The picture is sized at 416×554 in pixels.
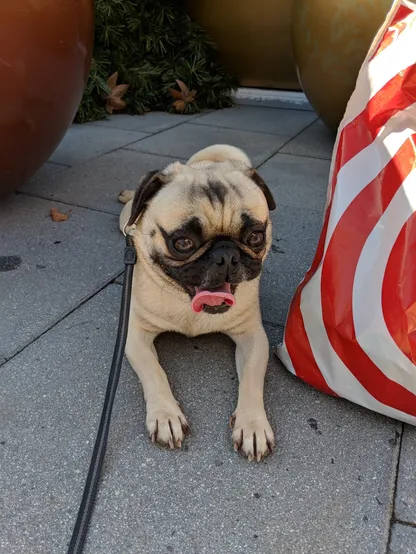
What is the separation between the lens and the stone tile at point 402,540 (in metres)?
1.53

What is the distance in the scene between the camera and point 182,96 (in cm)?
643

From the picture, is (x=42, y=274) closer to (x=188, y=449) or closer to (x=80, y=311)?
(x=80, y=311)

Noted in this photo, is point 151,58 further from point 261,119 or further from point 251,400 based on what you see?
point 251,400

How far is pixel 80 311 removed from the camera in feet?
8.65

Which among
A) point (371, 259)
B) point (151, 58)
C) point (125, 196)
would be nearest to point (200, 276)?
point (371, 259)

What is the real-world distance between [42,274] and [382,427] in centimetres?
197

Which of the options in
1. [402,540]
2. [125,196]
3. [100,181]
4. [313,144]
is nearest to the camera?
[402,540]

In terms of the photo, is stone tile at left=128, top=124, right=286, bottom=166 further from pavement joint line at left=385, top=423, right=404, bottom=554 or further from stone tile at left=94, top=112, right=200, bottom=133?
pavement joint line at left=385, top=423, right=404, bottom=554

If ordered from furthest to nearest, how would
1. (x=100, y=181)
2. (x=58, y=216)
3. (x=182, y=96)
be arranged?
1. (x=182, y=96)
2. (x=100, y=181)
3. (x=58, y=216)

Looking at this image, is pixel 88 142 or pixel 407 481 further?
pixel 88 142

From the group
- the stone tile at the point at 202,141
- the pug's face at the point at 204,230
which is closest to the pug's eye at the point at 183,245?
the pug's face at the point at 204,230

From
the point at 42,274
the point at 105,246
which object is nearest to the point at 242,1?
the point at 105,246

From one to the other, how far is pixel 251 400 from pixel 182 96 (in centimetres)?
525

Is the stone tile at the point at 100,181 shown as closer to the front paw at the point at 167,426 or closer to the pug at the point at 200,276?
the pug at the point at 200,276
